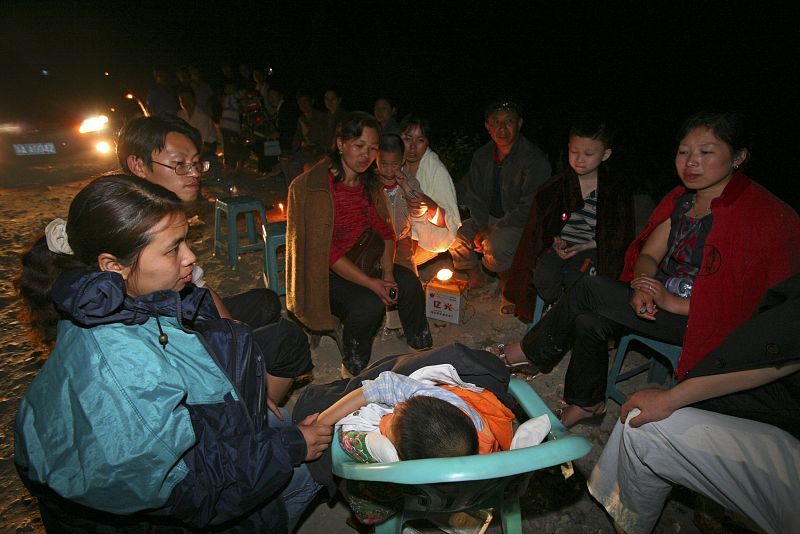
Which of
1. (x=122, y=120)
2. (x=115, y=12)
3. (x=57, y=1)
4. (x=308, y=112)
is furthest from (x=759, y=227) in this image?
(x=57, y=1)

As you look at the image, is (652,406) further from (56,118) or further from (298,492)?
(56,118)

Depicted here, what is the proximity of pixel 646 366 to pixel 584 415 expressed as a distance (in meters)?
0.73

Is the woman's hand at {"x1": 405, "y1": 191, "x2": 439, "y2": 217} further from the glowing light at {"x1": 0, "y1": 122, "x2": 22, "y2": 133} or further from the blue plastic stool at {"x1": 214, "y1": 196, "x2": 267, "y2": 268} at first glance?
the glowing light at {"x1": 0, "y1": 122, "x2": 22, "y2": 133}

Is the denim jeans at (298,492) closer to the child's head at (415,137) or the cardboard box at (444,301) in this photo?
the cardboard box at (444,301)

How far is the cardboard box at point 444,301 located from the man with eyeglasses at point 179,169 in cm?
151

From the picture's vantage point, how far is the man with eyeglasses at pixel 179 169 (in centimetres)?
238

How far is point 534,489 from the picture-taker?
227 cm

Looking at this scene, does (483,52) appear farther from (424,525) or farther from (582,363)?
(424,525)

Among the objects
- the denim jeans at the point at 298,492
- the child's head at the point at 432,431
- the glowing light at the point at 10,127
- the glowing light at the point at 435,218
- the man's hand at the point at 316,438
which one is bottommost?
the denim jeans at the point at 298,492

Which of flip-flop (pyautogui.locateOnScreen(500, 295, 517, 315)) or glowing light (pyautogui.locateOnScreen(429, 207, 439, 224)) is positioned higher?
glowing light (pyautogui.locateOnScreen(429, 207, 439, 224))

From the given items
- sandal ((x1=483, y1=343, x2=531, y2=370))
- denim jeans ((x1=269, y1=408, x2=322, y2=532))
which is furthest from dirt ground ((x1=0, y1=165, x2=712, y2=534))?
denim jeans ((x1=269, y1=408, x2=322, y2=532))

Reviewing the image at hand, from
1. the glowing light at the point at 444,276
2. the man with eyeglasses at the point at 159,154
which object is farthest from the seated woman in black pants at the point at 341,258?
the man with eyeglasses at the point at 159,154

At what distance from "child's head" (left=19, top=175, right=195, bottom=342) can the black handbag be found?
1.61m

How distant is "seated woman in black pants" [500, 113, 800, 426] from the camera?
218cm
